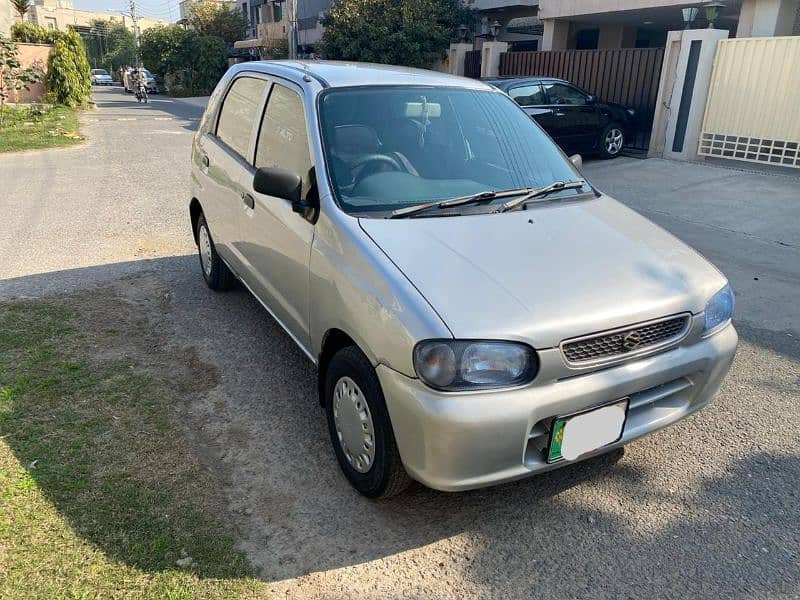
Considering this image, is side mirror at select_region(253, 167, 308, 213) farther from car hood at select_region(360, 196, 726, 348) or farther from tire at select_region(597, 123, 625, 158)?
tire at select_region(597, 123, 625, 158)

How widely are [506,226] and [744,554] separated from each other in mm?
1716

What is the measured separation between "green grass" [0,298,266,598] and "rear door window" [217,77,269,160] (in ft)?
5.35

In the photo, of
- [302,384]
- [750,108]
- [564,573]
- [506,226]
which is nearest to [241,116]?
[302,384]

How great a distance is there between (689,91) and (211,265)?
983cm

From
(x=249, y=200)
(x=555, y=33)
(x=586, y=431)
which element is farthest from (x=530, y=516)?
(x=555, y=33)

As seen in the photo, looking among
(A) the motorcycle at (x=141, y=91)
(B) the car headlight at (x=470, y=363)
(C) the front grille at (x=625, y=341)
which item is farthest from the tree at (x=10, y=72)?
(C) the front grille at (x=625, y=341)

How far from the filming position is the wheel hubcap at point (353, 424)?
2.73 metres

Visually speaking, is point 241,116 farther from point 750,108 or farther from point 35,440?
point 750,108

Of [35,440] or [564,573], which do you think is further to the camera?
[35,440]

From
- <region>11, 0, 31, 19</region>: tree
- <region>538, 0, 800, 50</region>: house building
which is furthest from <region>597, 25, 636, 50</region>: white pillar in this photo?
<region>11, 0, 31, 19</region>: tree

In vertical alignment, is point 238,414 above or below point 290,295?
below

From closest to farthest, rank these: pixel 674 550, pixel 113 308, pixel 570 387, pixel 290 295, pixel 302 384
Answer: pixel 570 387, pixel 674 550, pixel 290 295, pixel 302 384, pixel 113 308

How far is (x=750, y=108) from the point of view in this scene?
10.7 meters

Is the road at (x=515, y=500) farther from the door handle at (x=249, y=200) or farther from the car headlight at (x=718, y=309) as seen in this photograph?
the door handle at (x=249, y=200)
